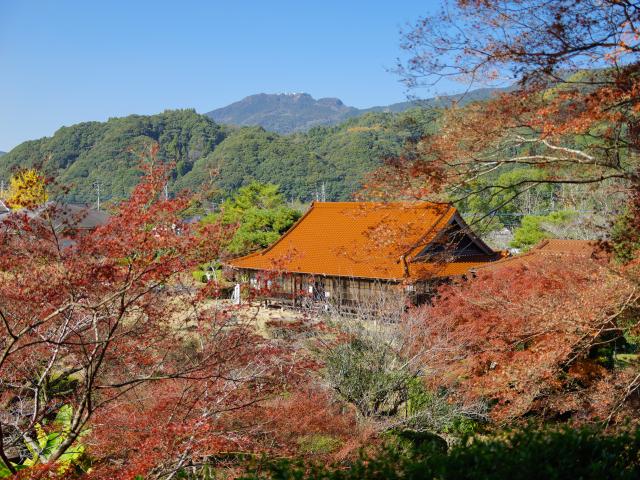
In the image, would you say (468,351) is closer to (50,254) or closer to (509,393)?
(509,393)

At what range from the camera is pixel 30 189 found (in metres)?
5.47

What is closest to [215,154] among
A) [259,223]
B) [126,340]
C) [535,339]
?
[259,223]

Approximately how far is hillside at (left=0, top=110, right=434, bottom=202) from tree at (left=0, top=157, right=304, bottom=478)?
56212 millimetres

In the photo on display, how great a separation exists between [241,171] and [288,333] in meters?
57.9

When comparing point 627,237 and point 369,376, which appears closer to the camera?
point 627,237

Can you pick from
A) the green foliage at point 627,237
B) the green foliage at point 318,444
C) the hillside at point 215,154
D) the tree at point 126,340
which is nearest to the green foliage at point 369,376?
the green foliage at point 318,444

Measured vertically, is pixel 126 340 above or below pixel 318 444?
above

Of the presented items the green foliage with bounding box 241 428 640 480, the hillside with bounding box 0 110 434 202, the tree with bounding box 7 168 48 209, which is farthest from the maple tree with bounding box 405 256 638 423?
the hillside with bounding box 0 110 434 202

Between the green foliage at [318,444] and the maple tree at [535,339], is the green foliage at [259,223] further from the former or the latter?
the green foliage at [318,444]

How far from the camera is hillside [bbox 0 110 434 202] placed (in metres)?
66.2

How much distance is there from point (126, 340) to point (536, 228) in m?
26.1

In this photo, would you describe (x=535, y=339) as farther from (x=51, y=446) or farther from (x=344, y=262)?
(x=344, y=262)

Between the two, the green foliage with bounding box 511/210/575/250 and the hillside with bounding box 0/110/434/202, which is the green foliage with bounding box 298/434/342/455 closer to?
the green foliage with bounding box 511/210/575/250

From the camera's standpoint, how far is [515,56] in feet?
20.4
